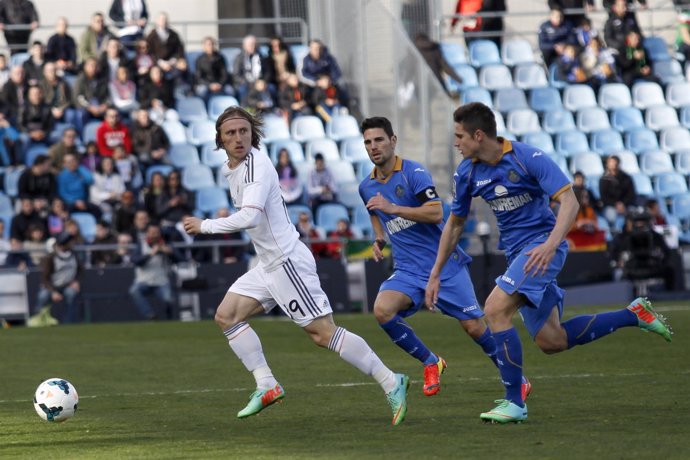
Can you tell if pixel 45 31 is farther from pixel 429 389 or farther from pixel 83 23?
pixel 429 389

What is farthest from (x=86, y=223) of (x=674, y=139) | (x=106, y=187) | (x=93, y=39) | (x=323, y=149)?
(x=674, y=139)

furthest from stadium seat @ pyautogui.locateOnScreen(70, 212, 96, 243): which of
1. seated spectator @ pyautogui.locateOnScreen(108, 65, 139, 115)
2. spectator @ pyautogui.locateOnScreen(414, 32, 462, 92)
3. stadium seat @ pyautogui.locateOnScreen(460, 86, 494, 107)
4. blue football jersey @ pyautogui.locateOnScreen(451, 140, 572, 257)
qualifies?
blue football jersey @ pyautogui.locateOnScreen(451, 140, 572, 257)

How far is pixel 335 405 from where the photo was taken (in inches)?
376

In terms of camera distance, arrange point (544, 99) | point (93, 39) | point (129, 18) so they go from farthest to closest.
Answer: point (544, 99) < point (129, 18) < point (93, 39)

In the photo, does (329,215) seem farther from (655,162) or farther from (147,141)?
(655,162)

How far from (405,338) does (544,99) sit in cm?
1788

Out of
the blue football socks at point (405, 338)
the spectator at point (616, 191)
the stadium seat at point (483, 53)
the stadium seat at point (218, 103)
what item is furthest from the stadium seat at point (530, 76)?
the blue football socks at point (405, 338)

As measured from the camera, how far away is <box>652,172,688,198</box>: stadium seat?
25.8m

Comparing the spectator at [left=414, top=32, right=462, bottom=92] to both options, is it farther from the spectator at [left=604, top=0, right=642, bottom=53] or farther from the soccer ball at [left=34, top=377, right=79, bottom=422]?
the soccer ball at [left=34, top=377, right=79, bottom=422]

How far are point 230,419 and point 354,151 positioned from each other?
54.8 ft

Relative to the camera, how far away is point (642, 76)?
92.0 ft

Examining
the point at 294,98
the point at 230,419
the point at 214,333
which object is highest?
the point at 294,98

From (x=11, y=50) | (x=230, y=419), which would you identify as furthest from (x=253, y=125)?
(x=11, y=50)

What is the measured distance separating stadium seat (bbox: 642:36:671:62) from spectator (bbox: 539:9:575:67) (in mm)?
1958
